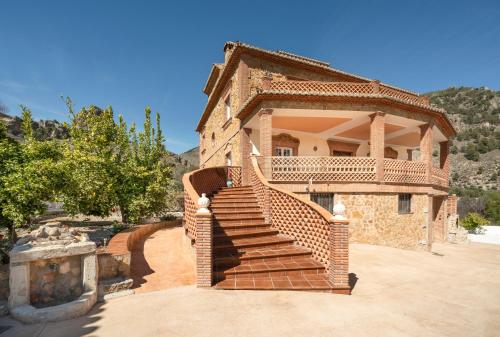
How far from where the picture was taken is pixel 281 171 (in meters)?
10.0

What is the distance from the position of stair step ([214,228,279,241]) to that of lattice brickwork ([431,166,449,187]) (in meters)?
9.75

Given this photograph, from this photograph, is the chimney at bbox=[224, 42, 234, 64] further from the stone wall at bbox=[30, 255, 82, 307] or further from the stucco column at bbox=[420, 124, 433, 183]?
the stone wall at bbox=[30, 255, 82, 307]

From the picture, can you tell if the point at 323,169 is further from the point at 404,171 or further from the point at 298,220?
the point at 298,220

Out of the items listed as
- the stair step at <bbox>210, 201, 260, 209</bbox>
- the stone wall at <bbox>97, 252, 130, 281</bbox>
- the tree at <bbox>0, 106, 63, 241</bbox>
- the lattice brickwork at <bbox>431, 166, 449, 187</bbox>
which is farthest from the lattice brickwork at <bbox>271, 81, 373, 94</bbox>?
→ the tree at <bbox>0, 106, 63, 241</bbox>

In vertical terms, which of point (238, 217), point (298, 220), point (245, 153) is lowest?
point (238, 217)

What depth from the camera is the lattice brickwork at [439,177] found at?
39.3 feet

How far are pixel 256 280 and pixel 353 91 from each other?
925cm

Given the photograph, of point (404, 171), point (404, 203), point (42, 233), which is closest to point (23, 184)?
point (42, 233)

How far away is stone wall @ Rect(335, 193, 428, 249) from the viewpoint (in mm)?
10039

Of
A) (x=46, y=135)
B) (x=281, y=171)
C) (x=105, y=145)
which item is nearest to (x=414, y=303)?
(x=281, y=171)

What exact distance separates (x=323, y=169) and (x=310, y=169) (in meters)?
0.60

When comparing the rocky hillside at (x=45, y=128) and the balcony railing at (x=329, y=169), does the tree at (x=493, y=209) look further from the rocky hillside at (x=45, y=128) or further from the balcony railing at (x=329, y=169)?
the rocky hillside at (x=45, y=128)

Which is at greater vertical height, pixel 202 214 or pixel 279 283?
pixel 202 214

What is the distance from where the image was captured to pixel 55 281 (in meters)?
4.28
